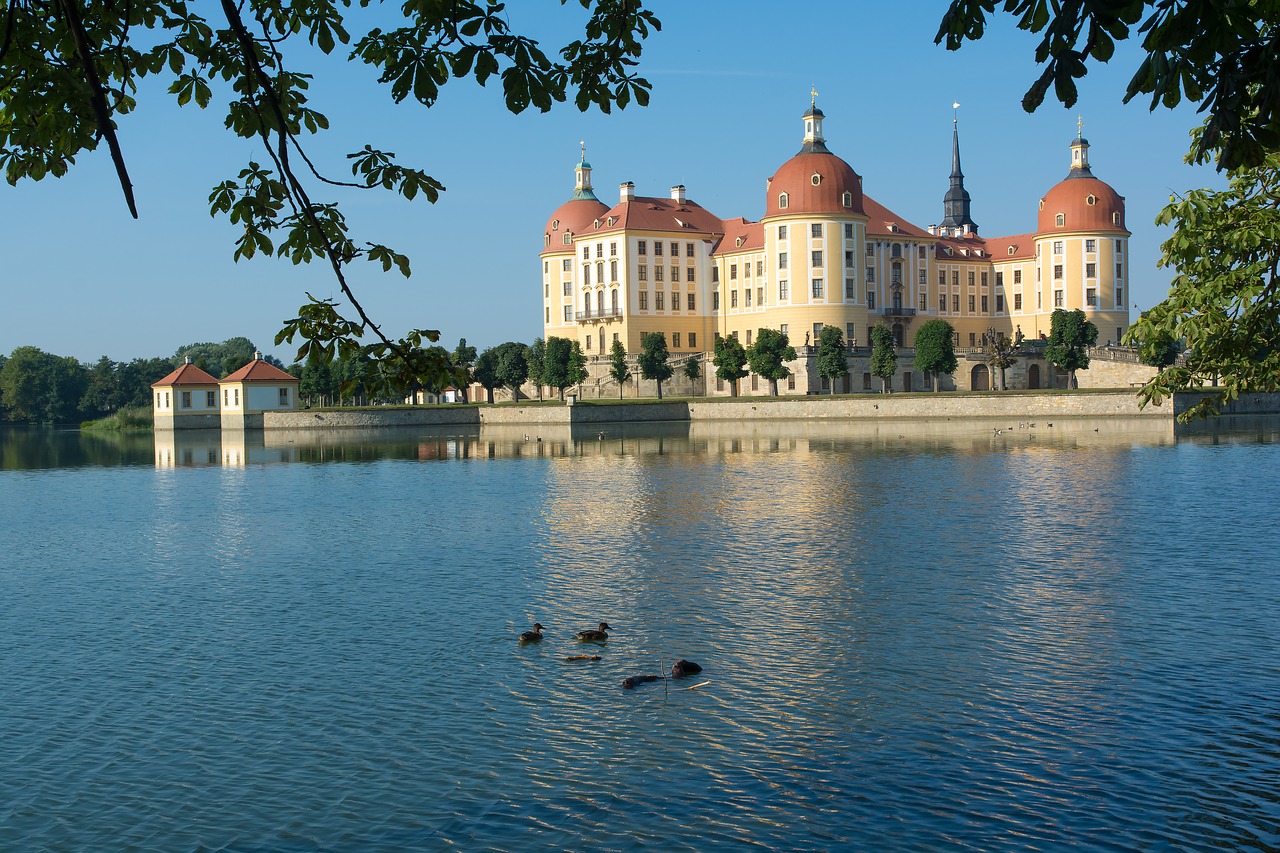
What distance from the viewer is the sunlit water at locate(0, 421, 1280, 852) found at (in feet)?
29.2

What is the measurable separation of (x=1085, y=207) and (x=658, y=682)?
8418 cm

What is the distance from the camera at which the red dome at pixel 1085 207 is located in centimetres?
8794

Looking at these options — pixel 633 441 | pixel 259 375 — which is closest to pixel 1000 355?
pixel 633 441

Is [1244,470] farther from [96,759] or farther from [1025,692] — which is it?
[96,759]

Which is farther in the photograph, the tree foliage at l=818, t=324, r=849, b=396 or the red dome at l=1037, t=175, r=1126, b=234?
the red dome at l=1037, t=175, r=1126, b=234

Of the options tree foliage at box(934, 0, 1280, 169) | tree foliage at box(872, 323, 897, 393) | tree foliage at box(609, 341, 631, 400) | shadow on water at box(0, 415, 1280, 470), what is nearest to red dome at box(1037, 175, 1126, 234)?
tree foliage at box(872, 323, 897, 393)

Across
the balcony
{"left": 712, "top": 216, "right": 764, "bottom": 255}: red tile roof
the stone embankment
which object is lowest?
the stone embankment

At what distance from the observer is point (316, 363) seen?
211 inches

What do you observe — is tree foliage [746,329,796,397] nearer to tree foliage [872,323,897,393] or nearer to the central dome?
tree foliage [872,323,897,393]

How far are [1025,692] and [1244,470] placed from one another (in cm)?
2514

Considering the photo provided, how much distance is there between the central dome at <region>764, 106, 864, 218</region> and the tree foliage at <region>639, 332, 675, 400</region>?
1146 centimetres

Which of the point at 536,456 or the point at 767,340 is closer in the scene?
the point at 536,456

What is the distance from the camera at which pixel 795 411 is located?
6931 centimetres

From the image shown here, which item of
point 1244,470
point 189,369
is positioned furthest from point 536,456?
point 189,369
